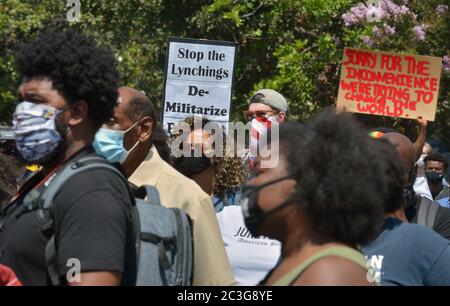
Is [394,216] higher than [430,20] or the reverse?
the reverse

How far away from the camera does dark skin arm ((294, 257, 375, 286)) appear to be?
256 centimetres

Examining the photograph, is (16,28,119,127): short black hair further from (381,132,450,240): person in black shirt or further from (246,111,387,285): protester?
(381,132,450,240): person in black shirt

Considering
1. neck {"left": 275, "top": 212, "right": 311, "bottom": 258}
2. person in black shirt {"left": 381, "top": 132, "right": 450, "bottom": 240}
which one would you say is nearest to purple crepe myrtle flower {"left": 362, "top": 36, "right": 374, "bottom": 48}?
person in black shirt {"left": 381, "top": 132, "right": 450, "bottom": 240}

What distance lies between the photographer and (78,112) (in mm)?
3193

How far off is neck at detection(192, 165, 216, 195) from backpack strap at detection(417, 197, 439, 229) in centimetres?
144

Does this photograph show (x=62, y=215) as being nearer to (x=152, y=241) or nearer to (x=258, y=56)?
(x=152, y=241)

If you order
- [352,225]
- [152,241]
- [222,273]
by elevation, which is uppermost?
[352,225]

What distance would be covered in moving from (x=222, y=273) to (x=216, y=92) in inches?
176

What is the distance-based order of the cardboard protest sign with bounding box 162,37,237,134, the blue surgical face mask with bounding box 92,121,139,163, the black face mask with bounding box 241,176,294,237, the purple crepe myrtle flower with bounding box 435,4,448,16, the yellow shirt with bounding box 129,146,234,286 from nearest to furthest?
1. the black face mask with bounding box 241,176,294,237
2. the yellow shirt with bounding box 129,146,234,286
3. the blue surgical face mask with bounding box 92,121,139,163
4. the cardboard protest sign with bounding box 162,37,237,134
5. the purple crepe myrtle flower with bounding box 435,4,448,16

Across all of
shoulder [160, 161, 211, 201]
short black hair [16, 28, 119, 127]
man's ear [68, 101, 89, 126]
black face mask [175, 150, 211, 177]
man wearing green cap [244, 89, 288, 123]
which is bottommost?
black face mask [175, 150, 211, 177]

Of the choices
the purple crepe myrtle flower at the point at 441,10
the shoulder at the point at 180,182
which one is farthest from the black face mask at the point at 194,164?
the purple crepe myrtle flower at the point at 441,10

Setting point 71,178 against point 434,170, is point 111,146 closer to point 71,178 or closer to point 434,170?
point 71,178

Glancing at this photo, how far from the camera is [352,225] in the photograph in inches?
107
